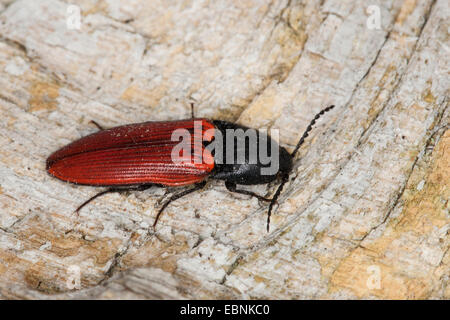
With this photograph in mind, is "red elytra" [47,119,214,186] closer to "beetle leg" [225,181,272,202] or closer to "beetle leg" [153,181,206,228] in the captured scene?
"beetle leg" [153,181,206,228]

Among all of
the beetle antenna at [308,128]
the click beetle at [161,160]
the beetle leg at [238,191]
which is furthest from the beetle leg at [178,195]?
the beetle antenna at [308,128]

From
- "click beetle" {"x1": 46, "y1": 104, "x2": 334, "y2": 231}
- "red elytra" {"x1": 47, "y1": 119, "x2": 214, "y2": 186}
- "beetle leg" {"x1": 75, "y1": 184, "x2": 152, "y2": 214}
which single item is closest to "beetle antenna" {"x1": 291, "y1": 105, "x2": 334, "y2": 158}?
"click beetle" {"x1": 46, "y1": 104, "x2": 334, "y2": 231}

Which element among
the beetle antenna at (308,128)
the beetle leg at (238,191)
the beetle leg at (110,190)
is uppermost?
the beetle antenna at (308,128)

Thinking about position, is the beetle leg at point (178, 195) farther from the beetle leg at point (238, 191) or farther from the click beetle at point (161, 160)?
the beetle leg at point (238, 191)

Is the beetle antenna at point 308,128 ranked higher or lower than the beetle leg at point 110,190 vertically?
higher

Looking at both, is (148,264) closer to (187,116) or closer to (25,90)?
(187,116)

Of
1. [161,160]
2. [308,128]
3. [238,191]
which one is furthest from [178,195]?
[308,128]
